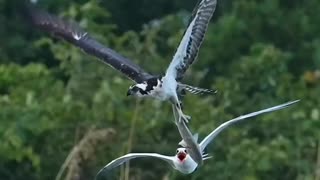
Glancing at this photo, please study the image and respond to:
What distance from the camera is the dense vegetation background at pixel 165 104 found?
10617 millimetres

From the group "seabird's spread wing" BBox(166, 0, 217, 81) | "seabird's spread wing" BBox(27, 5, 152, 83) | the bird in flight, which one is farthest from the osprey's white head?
"seabird's spread wing" BBox(27, 5, 152, 83)

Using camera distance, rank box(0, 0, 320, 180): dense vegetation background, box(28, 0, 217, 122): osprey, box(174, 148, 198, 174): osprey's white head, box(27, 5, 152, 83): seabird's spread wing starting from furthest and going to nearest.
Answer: box(0, 0, 320, 180): dense vegetation background
box(27, 5, 152, 83): seabird's spread wing
box(28, 0, 217, 122): osprey
box(174, 148, 198, 174): osprey's white head

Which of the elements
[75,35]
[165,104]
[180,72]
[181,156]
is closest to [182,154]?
[181,156]

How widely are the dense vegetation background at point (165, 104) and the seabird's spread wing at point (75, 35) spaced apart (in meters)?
0.87

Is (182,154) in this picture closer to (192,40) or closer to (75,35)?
(192,40)

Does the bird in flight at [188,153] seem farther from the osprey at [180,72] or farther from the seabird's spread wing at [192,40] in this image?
the seabird's spread wing at [192,40]

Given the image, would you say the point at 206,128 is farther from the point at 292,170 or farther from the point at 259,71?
the point at 259,71

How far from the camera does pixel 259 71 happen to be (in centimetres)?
1245

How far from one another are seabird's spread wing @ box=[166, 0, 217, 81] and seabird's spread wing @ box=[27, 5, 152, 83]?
0.71 m

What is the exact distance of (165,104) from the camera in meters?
11.4

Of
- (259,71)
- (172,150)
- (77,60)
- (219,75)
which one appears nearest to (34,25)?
(172,150)

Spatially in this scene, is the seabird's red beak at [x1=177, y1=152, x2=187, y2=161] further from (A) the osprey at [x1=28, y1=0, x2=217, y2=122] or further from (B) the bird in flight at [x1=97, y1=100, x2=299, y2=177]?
(A) the osprey at [x1=28, y1=0, x2=217, y2=122]

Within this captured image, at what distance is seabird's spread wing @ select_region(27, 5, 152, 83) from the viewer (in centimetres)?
734

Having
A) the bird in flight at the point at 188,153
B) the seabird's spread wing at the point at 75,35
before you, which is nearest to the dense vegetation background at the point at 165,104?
the seabird's spread wing at the point at 75,35
